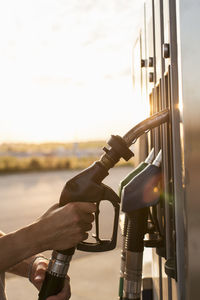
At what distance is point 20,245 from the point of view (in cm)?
120

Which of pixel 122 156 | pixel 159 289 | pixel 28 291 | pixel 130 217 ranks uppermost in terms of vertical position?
pixel 122 156

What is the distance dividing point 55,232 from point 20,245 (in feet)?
0.50

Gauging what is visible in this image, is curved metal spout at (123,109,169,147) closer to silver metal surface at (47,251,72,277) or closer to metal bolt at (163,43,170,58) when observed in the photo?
metal bolt at (163,43,170,58)

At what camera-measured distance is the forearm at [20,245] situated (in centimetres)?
116

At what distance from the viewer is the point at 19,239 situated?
1.20 meters

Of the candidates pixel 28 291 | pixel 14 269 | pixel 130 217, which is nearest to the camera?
pixel 130 217

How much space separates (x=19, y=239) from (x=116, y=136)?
441 millimetres

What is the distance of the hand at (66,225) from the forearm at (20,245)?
0.07 feet

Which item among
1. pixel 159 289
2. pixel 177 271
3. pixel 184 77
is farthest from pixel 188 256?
pixel 159 289

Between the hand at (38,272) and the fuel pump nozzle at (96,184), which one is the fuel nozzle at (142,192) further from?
the hand at (38,272)

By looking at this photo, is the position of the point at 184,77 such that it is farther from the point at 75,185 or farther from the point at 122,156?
the point at 75,185

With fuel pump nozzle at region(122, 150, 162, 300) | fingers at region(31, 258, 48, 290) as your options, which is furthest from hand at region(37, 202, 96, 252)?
fingers at region(31, 258, 48, 290)

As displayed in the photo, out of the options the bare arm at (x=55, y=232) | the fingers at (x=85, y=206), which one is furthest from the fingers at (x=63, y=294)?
the fingers at (x=85, y=206)

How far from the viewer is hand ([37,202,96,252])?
1073mm
